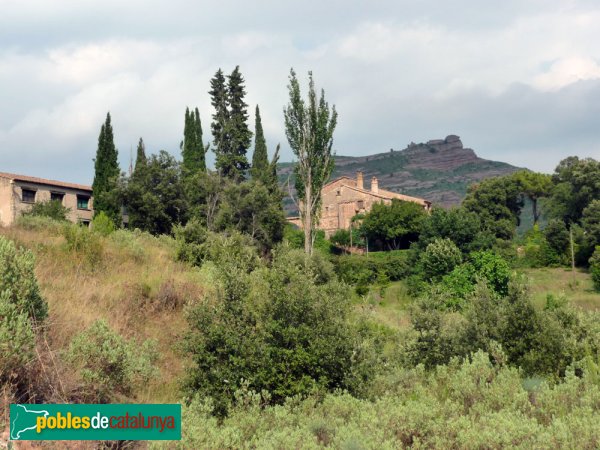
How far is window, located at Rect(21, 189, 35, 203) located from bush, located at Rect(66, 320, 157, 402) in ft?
117

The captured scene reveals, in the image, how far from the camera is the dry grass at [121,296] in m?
7.86

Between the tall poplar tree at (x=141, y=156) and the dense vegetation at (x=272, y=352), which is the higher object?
the tall poplar tree at (x=141, y=156)

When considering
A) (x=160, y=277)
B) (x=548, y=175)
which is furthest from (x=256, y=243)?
(x=548, y=175)

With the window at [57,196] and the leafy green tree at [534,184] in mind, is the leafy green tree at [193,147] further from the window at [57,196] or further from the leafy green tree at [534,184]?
the leafy green tree at [534,184]

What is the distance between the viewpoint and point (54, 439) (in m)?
5.43

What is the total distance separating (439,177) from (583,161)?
133030 mm

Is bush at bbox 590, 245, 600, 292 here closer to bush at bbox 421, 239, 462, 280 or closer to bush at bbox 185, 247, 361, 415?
bush at bbox 421, 239, 462, 280

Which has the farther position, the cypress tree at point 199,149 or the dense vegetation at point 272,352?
the cypress tree at point 199,149

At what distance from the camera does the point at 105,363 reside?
6.99 meters

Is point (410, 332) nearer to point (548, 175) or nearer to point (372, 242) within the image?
point (372, 242)

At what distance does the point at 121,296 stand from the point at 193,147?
32.5 m

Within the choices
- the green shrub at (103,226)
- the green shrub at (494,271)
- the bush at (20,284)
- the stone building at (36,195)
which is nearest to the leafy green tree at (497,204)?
the green shrub at (494,271)

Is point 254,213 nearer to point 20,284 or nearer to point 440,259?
point 440,259

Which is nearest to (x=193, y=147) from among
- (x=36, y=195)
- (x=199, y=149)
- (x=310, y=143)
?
(x=199, y=149)
